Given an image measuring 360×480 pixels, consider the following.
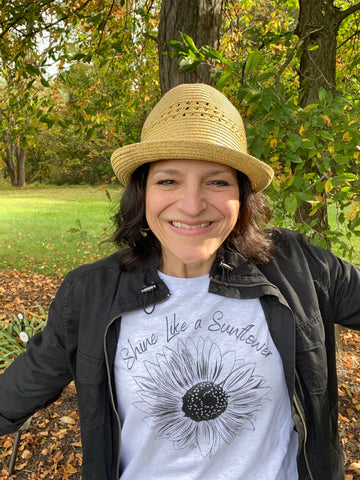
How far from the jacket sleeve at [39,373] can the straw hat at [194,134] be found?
0.60 metres

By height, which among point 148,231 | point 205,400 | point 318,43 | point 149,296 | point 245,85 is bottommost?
point 205,400

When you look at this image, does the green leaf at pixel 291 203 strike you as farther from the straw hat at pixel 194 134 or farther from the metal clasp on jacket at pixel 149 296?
the metal clasp on jacket at pixel 149 296

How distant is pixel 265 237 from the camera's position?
5.42 feet

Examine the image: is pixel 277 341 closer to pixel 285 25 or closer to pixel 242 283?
pixel 242 283

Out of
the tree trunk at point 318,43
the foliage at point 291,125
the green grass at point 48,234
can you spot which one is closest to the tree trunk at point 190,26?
the foliage at point 291,125

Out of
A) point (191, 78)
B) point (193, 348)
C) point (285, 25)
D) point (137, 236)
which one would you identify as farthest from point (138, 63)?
point (193, 348)

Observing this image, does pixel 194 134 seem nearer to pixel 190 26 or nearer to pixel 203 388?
pixel 203 388

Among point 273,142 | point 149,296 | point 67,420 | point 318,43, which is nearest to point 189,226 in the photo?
point 149,296

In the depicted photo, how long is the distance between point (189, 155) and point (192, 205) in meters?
0.16

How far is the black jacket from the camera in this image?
1451mm

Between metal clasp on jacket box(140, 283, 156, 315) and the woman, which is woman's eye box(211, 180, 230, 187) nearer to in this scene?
the woman

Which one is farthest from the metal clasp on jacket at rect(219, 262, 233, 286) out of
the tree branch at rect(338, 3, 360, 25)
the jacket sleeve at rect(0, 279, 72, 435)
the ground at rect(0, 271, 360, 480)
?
the tree branch at rect(338, 3, 360, 25)

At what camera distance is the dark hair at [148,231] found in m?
1.58

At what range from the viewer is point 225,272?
1503 mm
